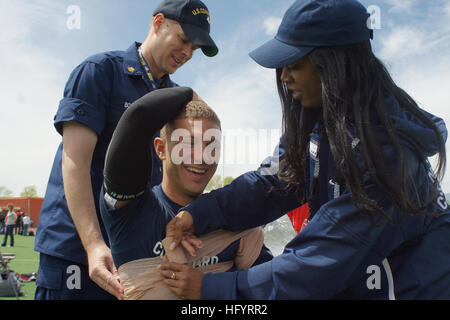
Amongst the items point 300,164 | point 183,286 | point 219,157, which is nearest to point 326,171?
point 300,164

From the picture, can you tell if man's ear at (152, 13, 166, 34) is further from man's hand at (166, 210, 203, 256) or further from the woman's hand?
the woman's hand

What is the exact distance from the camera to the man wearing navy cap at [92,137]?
1.44 m

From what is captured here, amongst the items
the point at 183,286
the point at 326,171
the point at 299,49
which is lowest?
the point at 183,286

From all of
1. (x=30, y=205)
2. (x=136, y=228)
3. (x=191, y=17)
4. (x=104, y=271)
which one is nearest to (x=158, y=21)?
(x=191, y=17)

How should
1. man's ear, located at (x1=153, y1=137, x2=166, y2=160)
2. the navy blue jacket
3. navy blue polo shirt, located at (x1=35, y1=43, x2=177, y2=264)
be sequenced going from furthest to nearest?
1. navy blue polo shirt, located at (x1=35, y1=43, x2=177, y2=264)
2. man's ear, located at (x1=153, y1=137, x2=166, y2=160)
3. the navy blue jacket

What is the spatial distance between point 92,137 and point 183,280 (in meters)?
0.86

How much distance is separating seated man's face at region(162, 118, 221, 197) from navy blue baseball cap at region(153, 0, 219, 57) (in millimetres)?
703

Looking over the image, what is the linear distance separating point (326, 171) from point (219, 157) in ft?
1.41

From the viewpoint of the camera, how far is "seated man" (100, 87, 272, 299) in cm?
101

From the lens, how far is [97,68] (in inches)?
65.2

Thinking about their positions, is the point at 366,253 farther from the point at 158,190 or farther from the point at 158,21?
the point at 158,21

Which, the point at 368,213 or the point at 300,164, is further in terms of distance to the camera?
the point at 300,164

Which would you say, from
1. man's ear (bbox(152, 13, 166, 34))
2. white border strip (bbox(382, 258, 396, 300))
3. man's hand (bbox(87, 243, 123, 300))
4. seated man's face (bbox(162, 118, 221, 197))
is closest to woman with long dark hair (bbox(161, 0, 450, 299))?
white border strip (bbox(382, 258, 396, 300))
